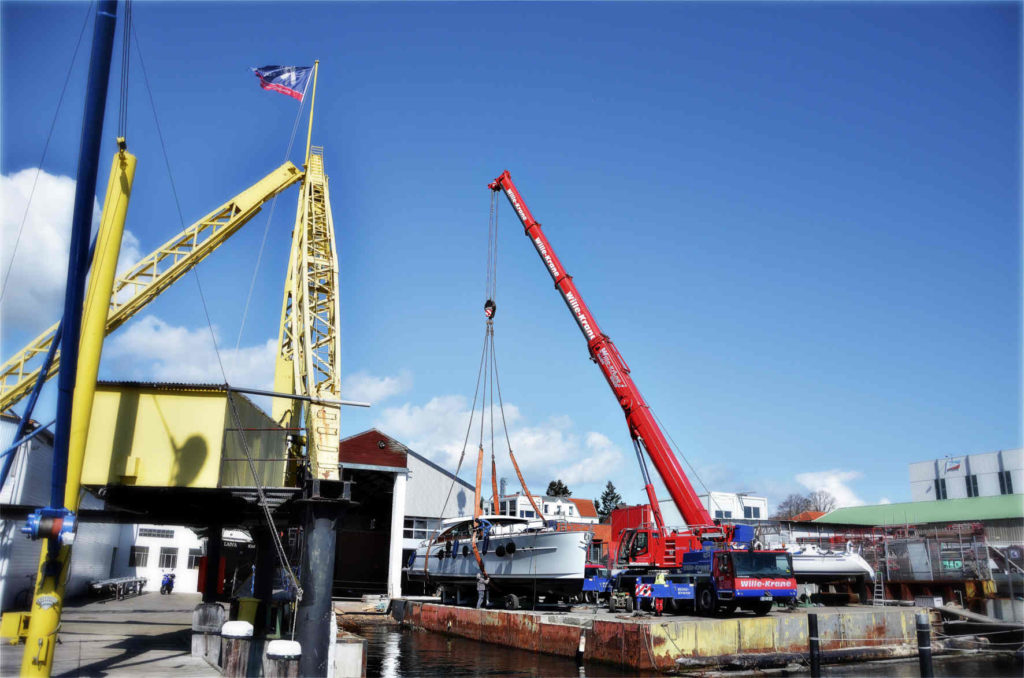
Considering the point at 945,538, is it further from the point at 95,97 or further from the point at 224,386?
the point at 95,97

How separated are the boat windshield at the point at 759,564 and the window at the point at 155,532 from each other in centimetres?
3571

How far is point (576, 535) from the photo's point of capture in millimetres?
23953

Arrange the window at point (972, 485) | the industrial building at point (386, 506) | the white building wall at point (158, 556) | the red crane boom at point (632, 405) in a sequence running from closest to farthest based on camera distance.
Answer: the red crane boom at point (632, 405) → the industrial building at point (386, 506) → the white building wall at point (158, 556) → the window at point (972, 485)

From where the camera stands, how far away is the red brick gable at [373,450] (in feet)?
125

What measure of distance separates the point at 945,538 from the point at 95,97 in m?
33.6

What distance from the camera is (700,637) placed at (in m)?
18.5

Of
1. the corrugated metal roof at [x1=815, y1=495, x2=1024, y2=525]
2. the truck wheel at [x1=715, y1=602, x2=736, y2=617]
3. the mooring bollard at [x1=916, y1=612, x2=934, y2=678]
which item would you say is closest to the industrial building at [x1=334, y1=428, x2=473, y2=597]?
the truck wheel at [x1=715, y1=602, x2=736, y2=617]

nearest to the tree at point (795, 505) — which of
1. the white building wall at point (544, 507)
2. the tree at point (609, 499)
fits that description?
the tree at point (609, 499)

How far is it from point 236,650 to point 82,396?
17.6ft

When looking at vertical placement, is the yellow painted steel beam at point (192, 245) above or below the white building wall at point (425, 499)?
above

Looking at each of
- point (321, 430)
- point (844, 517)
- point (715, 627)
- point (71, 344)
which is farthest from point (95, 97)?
point (844, 517)

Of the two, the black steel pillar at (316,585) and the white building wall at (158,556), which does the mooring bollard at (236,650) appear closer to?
the black steel pillar at (316,585)

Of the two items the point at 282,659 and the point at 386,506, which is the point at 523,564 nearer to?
the point at 282,659

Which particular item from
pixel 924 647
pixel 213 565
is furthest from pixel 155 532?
pixel 924 647
